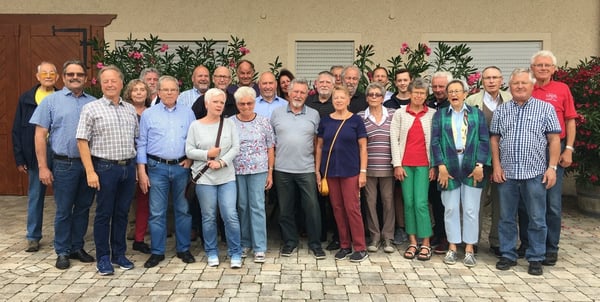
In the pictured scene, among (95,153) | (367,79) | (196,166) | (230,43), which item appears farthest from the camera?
(230,43)

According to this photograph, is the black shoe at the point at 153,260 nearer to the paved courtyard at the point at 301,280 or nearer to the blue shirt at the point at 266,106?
the paved courtyard at the point at 301,280

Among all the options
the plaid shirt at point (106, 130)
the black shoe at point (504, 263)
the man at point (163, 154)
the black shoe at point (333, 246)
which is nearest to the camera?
the plaid shirt at point (106, 130)

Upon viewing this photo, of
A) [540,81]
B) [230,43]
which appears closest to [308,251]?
[540,81]

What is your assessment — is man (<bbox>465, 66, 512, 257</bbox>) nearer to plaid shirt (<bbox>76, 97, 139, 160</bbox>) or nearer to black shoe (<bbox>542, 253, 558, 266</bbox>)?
black shoe (<bbox>542, 253, 558, 266</bbox>)

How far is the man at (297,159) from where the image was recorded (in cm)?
480

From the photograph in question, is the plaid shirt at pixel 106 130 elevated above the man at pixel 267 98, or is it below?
below

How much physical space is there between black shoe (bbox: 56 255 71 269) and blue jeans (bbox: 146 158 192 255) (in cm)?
79

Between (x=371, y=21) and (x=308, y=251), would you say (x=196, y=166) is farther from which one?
(x=371, y=21)

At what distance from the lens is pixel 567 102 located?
464 cm

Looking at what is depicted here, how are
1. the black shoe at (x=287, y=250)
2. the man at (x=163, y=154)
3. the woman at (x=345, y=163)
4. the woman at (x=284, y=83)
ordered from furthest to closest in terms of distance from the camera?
the woman at (x=284, y=83) → the black shoe at (x=287, y=250) → the woman at (x=345, y=163) → the man at (x=163, y=154)

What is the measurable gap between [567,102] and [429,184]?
1510 mm

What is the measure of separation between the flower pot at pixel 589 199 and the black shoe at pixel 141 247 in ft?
19.9

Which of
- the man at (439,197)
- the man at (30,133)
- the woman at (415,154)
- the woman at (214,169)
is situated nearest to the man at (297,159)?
the woman at (214,169)

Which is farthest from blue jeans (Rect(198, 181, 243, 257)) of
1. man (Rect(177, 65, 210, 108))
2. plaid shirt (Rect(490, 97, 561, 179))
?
plaid shirt (Rect(490, 97, 561, 179))
